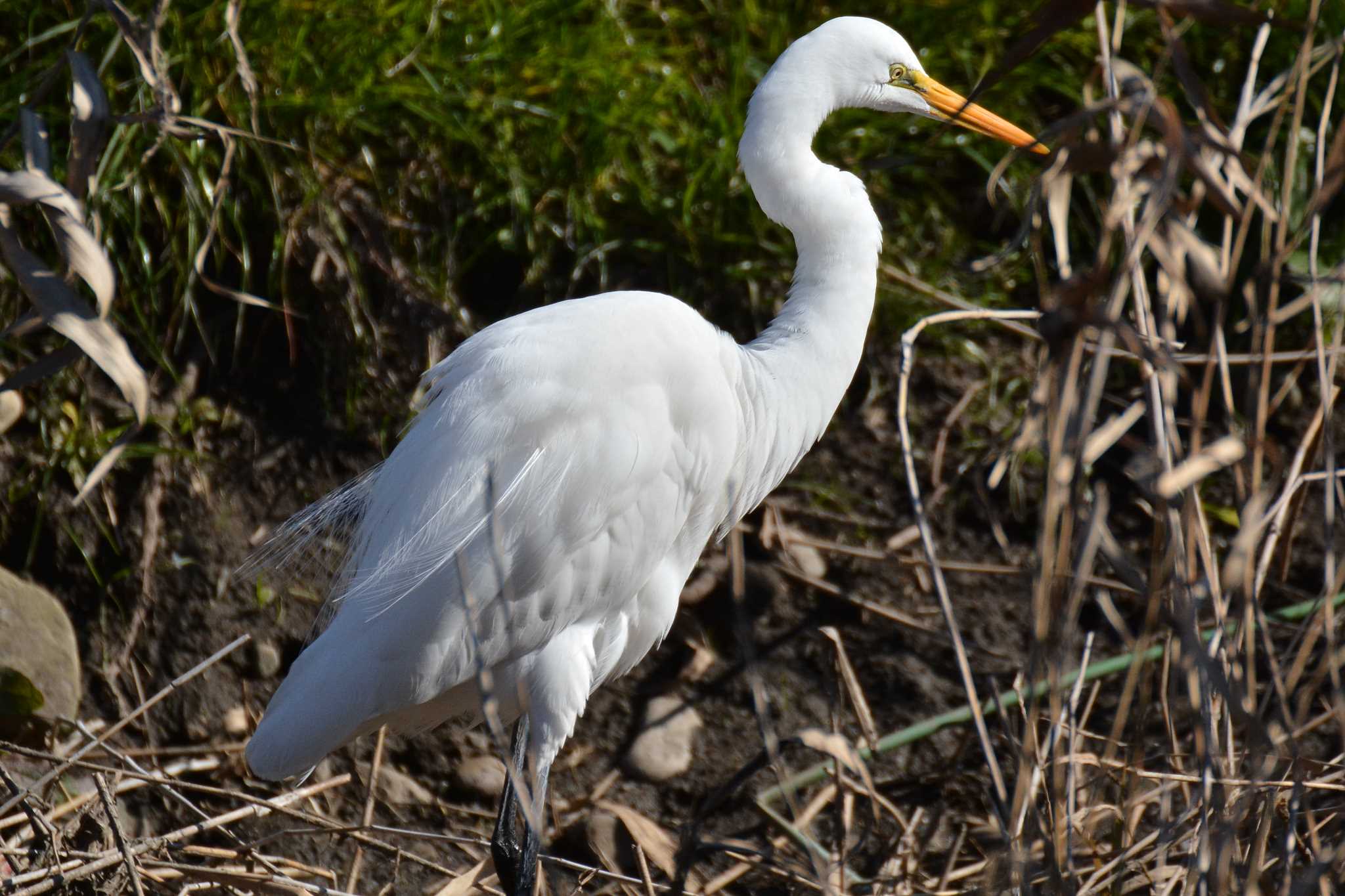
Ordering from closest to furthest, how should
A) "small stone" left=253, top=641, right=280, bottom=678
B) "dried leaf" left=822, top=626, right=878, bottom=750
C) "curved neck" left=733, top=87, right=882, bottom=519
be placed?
1. "dried leaf" left=822, top=626, right=878, bottom=750
2. "curved neck" left=733, top=87, right=882, bottom=519
3. "small stone" left=253, top=641, right=280, bottom=678

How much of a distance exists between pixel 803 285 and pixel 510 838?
1.03 metres

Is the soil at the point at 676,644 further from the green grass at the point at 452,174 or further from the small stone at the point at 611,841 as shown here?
the green grass at the point at 452,174

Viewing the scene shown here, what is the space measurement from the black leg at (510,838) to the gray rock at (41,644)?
2.81 ft

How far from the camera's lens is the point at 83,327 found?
4.38 ft

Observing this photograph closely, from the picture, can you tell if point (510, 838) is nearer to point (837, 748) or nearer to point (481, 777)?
point (481, 777)

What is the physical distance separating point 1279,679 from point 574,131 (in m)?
2.17

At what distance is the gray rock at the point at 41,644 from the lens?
7.23ft

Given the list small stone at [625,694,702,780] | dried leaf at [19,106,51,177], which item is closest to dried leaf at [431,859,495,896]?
small stone at [625,694,702,780]

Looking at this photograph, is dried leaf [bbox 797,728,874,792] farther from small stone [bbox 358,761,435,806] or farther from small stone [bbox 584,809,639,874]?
small stone [bbox 358,761,435,806]

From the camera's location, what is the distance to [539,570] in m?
1.89

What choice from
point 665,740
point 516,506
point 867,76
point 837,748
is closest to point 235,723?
point 665,740

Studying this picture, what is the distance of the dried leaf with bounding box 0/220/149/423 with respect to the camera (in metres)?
1.31

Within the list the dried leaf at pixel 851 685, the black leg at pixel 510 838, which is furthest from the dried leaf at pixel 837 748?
the black leg at pixel 510 838

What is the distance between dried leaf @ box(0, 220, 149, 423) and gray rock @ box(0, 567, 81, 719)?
40.4 inches
